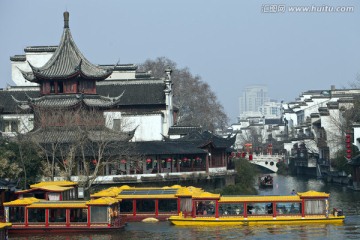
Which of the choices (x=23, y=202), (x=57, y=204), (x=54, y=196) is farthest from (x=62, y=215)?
(x=54, y=196)

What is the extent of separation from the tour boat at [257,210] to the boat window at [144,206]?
260 cm

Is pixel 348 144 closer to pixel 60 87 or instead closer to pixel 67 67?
pixel 67 67

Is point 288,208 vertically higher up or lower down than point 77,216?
higher up

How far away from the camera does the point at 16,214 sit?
137 ft


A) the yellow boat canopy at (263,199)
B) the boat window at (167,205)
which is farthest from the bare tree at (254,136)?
the yellow boat canopy at (263,199)

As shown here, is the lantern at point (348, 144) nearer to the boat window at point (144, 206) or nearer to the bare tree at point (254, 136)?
the boat window at point (144, 206)

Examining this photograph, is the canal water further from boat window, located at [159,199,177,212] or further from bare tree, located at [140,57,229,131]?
bare tree, located at [140,57,229,131]

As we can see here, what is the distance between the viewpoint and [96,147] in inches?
2244

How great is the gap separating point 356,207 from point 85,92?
22655mm

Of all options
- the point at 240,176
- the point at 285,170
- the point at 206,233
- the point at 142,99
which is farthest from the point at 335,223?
the point at 285,170

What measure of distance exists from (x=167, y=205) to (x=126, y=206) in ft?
7.30

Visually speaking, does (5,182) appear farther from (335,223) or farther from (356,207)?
(356,207)

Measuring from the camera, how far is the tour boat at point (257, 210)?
4191cm

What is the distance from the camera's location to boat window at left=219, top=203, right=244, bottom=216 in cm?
4266
